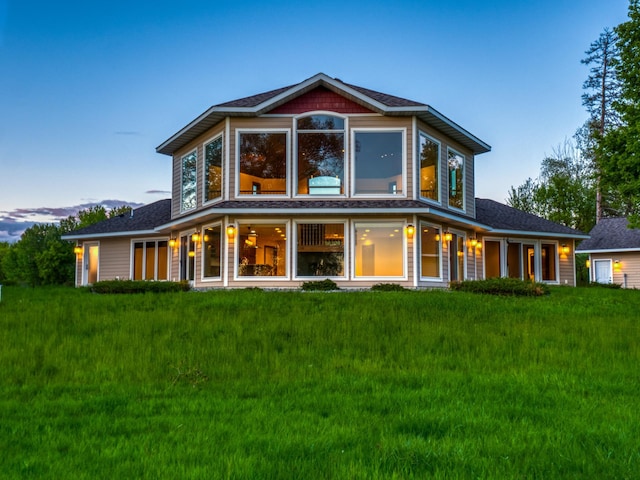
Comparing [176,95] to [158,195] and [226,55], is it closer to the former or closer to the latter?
[226,55]

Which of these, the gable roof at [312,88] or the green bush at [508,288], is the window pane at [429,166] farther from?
the green bush at [508,288]

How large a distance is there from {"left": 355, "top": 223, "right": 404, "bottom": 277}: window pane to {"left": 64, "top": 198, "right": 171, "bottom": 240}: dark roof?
9.02 m

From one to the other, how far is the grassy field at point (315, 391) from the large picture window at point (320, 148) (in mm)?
6760

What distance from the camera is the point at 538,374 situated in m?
6.43

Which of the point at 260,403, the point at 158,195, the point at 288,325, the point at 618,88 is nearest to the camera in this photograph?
the point at 260,403

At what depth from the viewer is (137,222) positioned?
77.2 ft

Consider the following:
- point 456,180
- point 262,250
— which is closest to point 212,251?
point 262,250

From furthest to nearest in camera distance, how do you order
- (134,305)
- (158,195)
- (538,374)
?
(158,195), (134,305), (538,374)

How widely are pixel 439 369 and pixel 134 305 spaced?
254 inches

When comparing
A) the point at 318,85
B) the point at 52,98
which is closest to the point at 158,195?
the point at 52,98

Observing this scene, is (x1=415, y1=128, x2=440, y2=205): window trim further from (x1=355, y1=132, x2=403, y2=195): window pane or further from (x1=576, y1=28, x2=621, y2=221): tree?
(x1=576, y1=28, x2=621, y2=221): tree

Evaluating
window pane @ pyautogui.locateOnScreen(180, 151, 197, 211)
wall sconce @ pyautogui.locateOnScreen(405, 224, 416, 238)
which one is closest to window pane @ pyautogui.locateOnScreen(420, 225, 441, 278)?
wall sconce @ pyautogui.locateOnScreen(405, 224, 416, 238)

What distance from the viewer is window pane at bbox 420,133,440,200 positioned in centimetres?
1767

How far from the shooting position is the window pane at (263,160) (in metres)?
17.1
